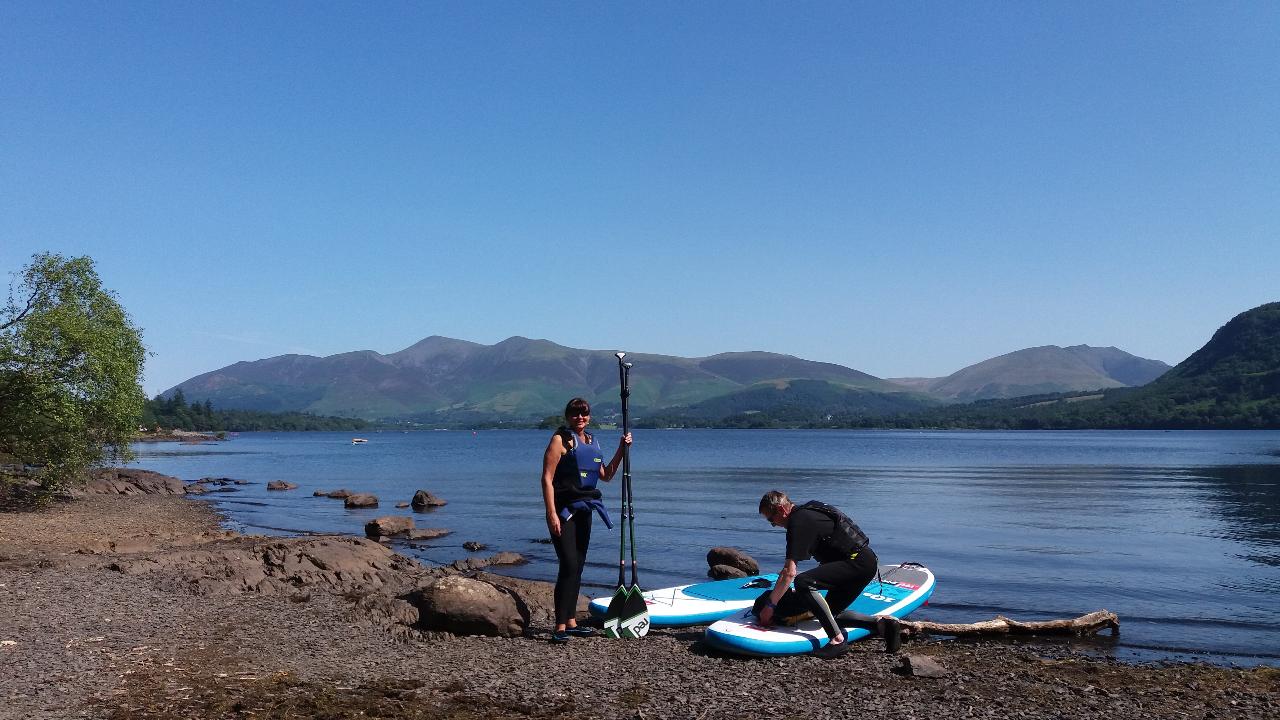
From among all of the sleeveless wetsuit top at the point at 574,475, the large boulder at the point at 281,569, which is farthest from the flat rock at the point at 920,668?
the large boulder at the point at 281,569

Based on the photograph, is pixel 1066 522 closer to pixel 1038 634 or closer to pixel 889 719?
pixel 1038 634

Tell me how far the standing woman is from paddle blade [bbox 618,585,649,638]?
1216 mm

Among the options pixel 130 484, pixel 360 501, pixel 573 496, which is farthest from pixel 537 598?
pixel 130 484

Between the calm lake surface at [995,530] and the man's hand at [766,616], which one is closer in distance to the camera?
the man's hand at [766,616]

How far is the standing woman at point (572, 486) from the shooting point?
1078 cm

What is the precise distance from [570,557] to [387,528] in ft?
67.4

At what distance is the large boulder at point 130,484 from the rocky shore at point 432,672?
3300 cm

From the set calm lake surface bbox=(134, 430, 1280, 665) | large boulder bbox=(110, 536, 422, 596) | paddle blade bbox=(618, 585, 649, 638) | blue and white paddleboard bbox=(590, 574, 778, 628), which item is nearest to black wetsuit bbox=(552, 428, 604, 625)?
paddle blade bbox=(618, 585, 649, 638)

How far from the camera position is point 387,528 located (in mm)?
29719

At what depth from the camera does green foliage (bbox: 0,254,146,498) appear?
2688 cm

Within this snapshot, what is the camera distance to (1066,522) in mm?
33844

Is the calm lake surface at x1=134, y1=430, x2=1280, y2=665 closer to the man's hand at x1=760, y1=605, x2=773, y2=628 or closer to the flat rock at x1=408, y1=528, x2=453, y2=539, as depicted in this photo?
the flat rock at x1=408, y1=528, x2=453, y2=539

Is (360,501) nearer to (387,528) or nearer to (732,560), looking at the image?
(387,528)

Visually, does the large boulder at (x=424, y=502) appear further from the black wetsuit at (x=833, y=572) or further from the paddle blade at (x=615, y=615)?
the black wetsuit at (x=833, y=572)
